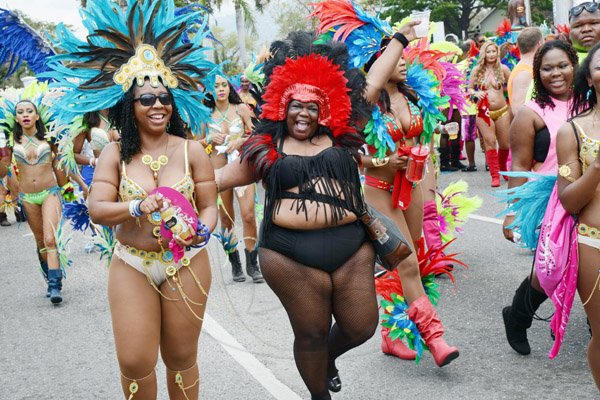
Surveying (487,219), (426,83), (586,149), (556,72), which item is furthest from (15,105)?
(586,149)

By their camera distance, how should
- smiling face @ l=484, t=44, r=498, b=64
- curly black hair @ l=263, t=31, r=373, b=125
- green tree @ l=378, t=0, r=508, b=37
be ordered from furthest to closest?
green tree @ l=378, t=0, r=508, b=37, smiling face @ l=484, t=44, r=498, b=64, curly black hair @ l=263, t=31, r=373, b=125

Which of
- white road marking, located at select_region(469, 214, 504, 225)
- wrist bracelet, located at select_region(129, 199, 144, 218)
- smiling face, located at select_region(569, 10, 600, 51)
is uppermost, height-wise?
smiling face, located at select_region(569, 10, 600, 51)

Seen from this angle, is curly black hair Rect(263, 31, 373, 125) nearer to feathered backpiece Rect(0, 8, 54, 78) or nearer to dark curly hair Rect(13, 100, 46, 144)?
dark curly hair Rect(13, 100, 46, 144)

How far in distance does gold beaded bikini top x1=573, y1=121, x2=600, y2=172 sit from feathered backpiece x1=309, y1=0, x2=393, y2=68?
1581 millimetres

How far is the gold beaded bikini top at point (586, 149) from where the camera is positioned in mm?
3604

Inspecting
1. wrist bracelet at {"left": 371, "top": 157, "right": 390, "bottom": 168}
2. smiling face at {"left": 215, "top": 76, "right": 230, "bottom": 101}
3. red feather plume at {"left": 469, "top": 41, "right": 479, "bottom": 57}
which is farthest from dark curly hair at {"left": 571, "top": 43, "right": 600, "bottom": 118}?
red feather plume at {"left": 469, "top": 41, "right": 479, "bottom": 57}

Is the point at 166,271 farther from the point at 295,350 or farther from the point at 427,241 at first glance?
the point at 427,241

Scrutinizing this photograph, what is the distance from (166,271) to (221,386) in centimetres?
143

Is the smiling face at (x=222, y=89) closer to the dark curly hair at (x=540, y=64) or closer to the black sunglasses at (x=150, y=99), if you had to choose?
the dark curly hair at (x=540, y=64)

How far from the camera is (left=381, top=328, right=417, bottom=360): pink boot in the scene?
5.13 metres

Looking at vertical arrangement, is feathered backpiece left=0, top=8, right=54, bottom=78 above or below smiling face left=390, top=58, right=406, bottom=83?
above

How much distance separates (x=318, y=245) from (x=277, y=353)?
5.95ft

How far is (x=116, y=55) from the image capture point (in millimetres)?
4012

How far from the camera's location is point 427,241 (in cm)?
658
